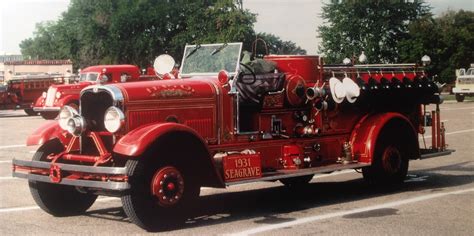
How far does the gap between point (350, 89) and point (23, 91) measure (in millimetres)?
29533

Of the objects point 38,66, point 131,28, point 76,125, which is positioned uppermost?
point 131,28

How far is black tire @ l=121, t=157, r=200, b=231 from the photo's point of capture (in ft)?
25.6

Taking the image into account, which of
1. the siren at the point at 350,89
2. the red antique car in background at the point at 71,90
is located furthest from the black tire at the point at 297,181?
the red antique car in background at the point at 71,90

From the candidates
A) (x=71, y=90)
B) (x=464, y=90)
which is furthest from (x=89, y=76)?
(x=464, y=90)

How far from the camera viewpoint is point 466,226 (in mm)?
7973

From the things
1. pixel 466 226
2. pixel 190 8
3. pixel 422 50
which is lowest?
pixel 466 226

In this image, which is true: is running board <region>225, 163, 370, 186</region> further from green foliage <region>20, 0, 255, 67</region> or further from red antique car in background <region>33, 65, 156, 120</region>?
green foliage <region>20, 0, 255, 67</region>

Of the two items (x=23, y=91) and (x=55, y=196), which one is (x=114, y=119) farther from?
(x=23, y=91)

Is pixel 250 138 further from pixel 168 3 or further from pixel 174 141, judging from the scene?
pixel 168 3

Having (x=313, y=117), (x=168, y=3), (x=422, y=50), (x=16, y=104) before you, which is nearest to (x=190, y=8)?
(x=168, y=3)

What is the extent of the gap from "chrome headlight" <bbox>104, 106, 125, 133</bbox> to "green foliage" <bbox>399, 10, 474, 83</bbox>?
48.1 m

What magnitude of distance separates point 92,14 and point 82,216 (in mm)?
66972

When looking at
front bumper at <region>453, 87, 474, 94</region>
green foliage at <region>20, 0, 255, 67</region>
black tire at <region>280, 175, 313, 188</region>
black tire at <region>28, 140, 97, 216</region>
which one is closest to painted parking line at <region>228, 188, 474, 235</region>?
black tire at <region>280, 175, 313, 188</region>

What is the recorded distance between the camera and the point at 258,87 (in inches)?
383
